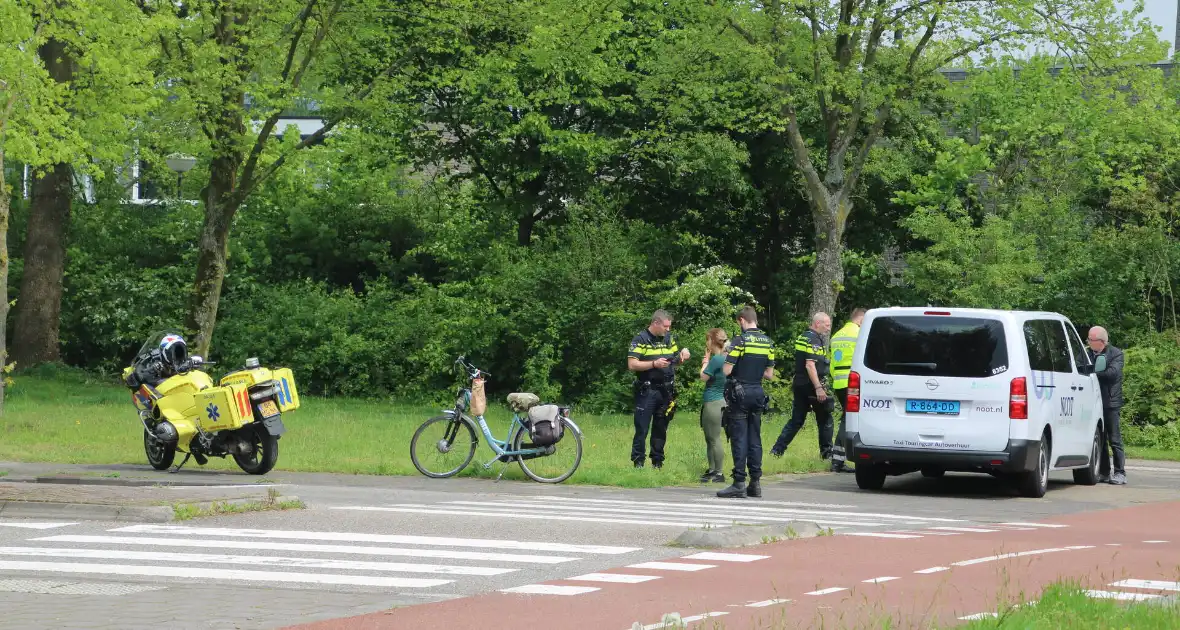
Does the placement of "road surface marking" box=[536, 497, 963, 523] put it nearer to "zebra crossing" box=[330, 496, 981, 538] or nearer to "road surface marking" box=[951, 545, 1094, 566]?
"zebra crossing" box=[330, 496, 981, 538]

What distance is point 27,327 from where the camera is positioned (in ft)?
107

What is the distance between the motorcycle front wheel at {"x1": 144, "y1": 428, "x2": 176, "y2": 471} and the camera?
18125 mm

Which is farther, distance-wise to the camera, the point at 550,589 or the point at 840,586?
the point at 840,586

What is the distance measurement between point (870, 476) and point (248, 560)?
8.52 meters

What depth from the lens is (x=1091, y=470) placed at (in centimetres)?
1820

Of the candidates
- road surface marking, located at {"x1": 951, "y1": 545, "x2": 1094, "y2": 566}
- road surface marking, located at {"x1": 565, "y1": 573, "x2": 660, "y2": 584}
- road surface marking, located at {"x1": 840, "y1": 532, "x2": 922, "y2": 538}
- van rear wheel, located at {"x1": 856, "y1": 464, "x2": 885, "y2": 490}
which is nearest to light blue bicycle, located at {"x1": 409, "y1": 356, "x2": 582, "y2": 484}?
van rear wheel, located at {"x1": 856, "y1": 464, "x2": 885, "y2": 490}

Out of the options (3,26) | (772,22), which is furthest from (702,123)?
(3,26)

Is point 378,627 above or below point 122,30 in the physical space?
below

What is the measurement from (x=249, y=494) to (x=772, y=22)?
1757 centimetres

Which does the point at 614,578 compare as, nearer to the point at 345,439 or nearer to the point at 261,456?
the point at 261,456

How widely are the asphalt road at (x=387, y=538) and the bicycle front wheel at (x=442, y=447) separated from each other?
0.41 metres

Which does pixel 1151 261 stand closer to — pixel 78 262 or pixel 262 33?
pixel 262 33

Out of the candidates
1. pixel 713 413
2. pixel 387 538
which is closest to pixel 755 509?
pixel 713 413

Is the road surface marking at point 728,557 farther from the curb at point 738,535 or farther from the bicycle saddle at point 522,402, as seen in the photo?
the bicycle saddle at point 522,402
